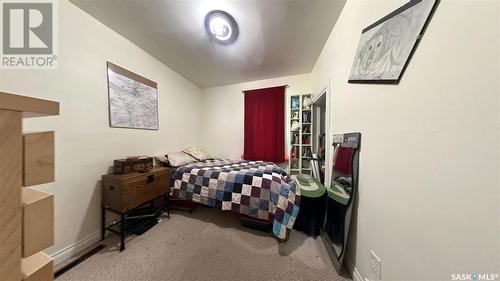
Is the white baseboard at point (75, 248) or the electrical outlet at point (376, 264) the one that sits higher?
the electrical outlet at point (376, 264)

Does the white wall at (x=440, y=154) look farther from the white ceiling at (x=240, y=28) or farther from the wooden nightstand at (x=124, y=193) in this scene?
the wooden nightstand at (x=124, y=193)

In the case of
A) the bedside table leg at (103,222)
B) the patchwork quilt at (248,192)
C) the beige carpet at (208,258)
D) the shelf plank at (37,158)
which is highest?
the shelf plank at (37,158)

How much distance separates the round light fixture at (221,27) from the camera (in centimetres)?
165

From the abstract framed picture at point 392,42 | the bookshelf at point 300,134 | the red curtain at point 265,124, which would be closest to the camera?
the abstract framed picture at point 392,42

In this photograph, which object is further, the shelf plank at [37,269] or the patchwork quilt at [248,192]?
the patchwork quilt at [248,192]

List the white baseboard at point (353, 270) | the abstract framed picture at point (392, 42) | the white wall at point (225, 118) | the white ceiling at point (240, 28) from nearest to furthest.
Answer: the abstract framed picture at point (392, 42), the white baseboard at point (353, 270), the white ceiling at point (240, 28), the white wall at point (225, 118)

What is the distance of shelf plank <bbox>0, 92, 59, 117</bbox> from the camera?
0.31 meters

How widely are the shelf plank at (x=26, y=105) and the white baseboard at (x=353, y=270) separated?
72.1 inches

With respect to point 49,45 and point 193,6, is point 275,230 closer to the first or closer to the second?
point 193,6

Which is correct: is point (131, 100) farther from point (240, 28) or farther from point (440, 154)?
point (440, 154)

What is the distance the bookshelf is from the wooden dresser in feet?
9.31

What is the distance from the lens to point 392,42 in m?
0.92

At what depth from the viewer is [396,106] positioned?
0.89m

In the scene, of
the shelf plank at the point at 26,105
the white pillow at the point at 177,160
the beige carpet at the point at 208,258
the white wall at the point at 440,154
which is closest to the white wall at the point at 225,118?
the white pillow at the point at 177,160
